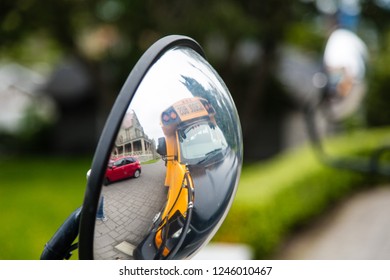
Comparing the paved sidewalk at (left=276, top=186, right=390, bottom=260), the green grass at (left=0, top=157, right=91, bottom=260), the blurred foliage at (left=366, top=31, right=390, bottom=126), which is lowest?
the paved sidewalk at (left=276, top=186, right=390, bottom=260)

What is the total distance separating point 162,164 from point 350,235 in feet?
22.1

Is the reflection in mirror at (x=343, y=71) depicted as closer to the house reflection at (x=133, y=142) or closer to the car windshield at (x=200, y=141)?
the car windshield at (x=200, y=141)

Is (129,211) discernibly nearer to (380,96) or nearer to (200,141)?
(200,141)

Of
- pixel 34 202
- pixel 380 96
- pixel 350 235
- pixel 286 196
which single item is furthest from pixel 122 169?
pixel 380 96

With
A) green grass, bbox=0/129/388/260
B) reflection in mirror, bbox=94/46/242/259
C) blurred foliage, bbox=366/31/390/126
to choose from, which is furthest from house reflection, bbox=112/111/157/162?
blurred foliage, bbox=366/31/390/126

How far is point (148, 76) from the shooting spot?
43.6 inches

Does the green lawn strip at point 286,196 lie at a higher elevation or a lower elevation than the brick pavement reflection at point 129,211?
lower

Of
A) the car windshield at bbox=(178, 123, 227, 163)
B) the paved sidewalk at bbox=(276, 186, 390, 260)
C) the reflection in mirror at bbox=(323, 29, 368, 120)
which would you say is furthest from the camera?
the paved sidewalk at bbox=(276, 186, 390, 260)

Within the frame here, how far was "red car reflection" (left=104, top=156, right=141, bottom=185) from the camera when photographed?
1.04m

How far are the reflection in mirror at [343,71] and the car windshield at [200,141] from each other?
2.90 meters

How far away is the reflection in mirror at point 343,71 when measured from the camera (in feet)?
13.0

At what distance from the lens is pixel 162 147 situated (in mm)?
1113

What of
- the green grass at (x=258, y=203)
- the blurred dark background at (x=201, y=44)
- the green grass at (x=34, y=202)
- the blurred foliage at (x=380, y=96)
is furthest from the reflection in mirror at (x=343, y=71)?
the blurred foliage at (x=380, y=96)

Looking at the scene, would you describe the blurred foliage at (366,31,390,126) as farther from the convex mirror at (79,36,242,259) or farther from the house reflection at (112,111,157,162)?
the house reflection at (112,111,157,162)
